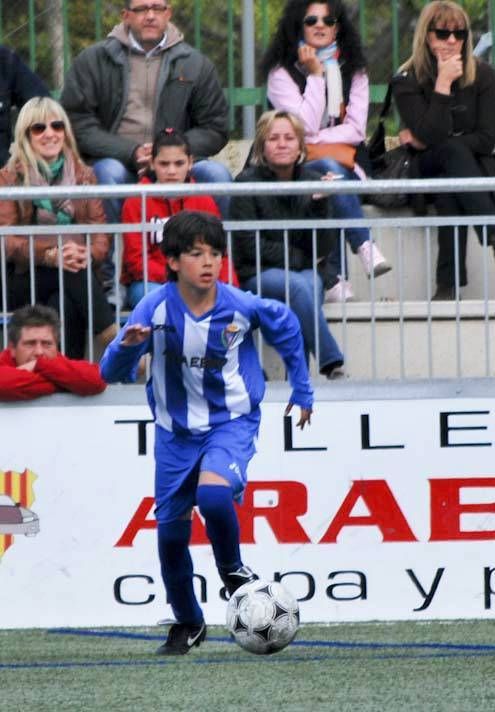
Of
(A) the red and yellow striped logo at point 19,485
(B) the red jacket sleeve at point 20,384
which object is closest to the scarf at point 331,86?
(B) the red jacket sleeve at point 20,384

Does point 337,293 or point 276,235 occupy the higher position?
point 276,235

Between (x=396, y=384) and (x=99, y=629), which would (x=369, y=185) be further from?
(x=99, y=629)

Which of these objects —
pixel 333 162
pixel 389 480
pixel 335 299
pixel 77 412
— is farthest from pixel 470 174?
pixel 77 412

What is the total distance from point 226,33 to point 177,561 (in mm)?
5877

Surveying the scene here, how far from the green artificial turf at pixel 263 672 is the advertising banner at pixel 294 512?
21cm

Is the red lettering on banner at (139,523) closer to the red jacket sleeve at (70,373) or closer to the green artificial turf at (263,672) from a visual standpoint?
the green artificial turf at (263,672)

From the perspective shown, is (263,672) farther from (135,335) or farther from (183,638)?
(135,335)

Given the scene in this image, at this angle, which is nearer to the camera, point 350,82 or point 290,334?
point 290,334

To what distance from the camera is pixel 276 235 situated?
8711 mm

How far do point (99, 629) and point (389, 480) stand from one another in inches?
62.8

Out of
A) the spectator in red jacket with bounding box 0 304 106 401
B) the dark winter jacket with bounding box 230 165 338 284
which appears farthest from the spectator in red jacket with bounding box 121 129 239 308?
the spectator in red jacket with bounding box 0 304 106 401

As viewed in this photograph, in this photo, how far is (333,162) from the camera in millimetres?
10039

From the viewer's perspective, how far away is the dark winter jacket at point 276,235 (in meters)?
8.66

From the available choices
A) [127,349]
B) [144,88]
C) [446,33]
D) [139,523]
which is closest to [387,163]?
[446,33]
